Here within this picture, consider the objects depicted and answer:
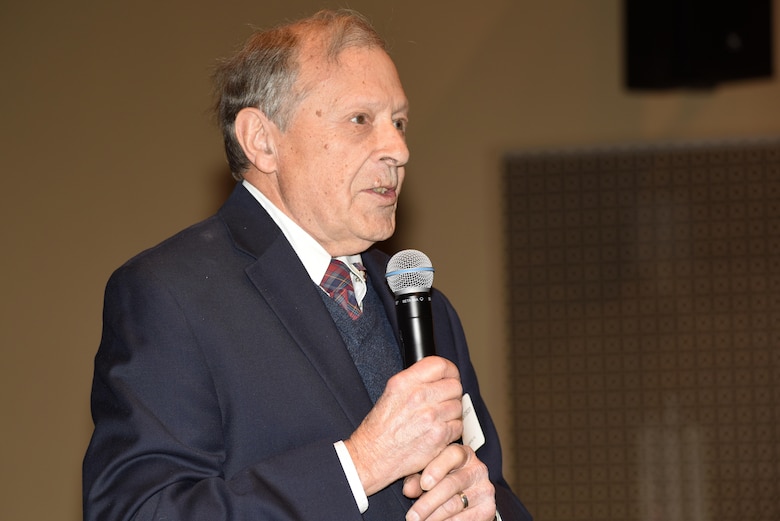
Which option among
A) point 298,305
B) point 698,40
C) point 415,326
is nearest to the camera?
point 415,326

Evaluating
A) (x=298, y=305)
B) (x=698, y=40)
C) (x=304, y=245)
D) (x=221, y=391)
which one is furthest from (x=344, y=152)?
(x=698, y=40)

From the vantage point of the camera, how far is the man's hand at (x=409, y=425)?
1538 millimetres

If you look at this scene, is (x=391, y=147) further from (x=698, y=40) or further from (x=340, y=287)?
(x=698, y=40)

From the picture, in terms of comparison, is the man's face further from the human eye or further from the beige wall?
the beige wall

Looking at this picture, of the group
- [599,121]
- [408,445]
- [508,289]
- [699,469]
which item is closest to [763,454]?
[699,469]

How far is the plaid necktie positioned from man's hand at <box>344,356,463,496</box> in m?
0.45

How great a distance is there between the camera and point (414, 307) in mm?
1665

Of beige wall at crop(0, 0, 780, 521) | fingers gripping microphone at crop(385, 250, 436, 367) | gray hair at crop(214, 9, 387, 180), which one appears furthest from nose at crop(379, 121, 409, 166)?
beige wall at crop(0, 0, 780, 521)

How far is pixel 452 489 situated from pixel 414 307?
12.6 inches

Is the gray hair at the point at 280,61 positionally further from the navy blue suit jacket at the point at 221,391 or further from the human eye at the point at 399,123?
the navy blue suit jacket at the point at 221,391

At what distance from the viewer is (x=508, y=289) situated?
14.4 feet

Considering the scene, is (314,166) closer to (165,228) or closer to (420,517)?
(420,517)

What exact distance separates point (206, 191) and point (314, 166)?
2704mm

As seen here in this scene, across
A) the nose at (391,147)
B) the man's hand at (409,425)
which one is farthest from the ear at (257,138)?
the man's hand at (409,425)
